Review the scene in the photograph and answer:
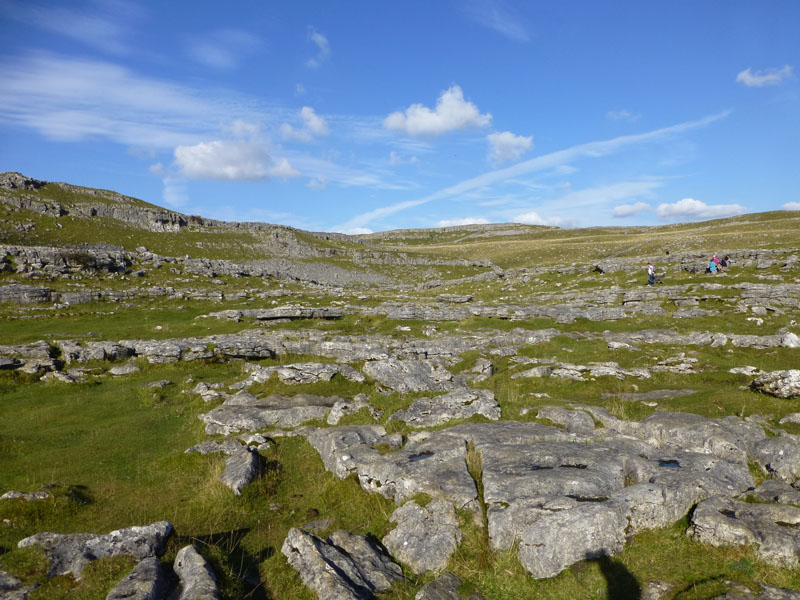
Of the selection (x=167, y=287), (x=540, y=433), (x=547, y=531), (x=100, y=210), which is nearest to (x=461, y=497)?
(x=547, y=531)

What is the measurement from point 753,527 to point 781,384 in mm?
12716

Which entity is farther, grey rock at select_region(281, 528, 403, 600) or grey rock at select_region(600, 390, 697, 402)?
grey rock at select_region(600, 390, 697, 402)

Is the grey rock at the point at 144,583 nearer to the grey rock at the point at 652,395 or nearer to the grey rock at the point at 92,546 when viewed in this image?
the grey rock at the point at 92,546

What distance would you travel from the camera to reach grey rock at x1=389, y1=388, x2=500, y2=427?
59.4 ft

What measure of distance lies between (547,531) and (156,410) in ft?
67.0

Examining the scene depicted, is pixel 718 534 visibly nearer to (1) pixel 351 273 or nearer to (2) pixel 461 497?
(2) pixel 461 497

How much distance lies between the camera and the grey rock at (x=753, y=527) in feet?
29.7

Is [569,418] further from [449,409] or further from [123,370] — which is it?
[123,370]

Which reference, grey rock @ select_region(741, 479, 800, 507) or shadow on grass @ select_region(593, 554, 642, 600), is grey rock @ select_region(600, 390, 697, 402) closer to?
grey rock @ select_region(741, 479, 800, 507)

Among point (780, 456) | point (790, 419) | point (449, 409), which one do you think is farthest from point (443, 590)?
point (790, 419)

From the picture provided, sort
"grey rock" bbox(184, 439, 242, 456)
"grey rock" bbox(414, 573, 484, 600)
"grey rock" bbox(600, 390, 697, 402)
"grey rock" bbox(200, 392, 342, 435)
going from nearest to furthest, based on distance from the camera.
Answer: "grey rock" bbox(414, 573, 484, 600) → "grey rock" bbox(184, 439, 242, 456) → "grey rock" bbox(200, 392, 342, 435) → "grey rock" bbox(600, 390, 697, 402)

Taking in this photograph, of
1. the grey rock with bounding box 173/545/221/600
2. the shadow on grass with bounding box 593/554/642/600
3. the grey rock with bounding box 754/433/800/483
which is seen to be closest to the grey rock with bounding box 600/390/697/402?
the grey rock with bounding box 754/433/800/483

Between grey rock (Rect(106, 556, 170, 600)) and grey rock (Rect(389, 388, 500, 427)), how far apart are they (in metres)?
10.7

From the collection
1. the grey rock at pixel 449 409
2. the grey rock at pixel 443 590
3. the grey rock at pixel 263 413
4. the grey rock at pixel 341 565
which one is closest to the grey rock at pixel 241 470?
the grey rock at pixel 263 413
